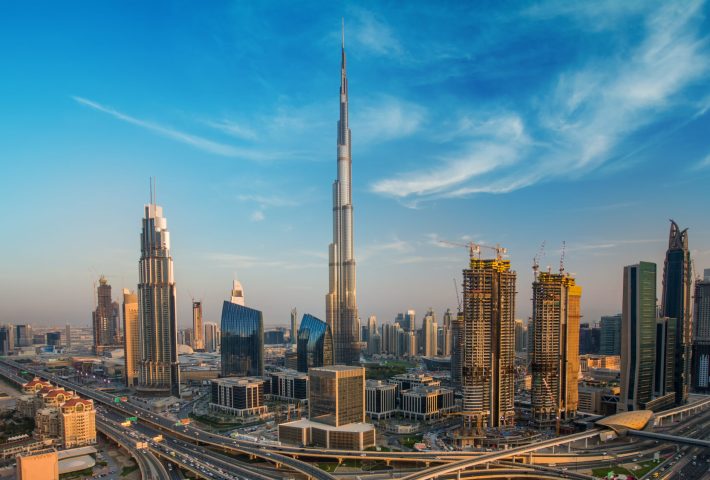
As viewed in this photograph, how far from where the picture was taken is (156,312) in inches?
4023

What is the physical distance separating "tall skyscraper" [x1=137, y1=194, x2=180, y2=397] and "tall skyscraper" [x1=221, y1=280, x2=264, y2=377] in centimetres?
1032

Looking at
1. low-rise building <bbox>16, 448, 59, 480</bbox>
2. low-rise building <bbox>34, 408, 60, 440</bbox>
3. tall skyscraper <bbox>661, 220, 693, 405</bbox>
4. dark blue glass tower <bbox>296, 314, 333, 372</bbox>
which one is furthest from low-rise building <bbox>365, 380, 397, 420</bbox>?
tall skyscraper <bbox>661, 220, 693, 405</bbox>

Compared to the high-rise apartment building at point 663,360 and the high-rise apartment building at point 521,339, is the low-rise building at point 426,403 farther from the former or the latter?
the high-rise apartment building at point 521,339

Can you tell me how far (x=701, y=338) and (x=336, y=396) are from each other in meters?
79.7

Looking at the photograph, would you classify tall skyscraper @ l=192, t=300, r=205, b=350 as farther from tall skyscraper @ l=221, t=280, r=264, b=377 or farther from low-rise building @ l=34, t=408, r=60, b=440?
low-rise building @ l=34, t=408, r=60, b=440

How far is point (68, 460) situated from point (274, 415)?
1222 inches

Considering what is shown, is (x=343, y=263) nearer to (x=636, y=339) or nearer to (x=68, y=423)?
(x=636, y=339)

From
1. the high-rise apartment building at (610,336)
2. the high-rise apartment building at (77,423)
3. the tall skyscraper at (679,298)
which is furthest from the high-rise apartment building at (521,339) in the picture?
the high-rise apartment building at (77,423)

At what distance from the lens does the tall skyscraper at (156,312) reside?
100 m

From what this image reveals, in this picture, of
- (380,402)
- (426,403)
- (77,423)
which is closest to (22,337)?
(77,423)

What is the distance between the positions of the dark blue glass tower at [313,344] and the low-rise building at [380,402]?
28.5m

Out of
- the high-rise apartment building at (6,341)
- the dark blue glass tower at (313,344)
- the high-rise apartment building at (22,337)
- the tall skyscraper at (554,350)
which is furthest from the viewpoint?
the high-rise apartment building at (22,337)

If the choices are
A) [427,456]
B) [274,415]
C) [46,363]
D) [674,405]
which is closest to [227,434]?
[274,415]

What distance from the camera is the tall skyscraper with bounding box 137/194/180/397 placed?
329 feet
